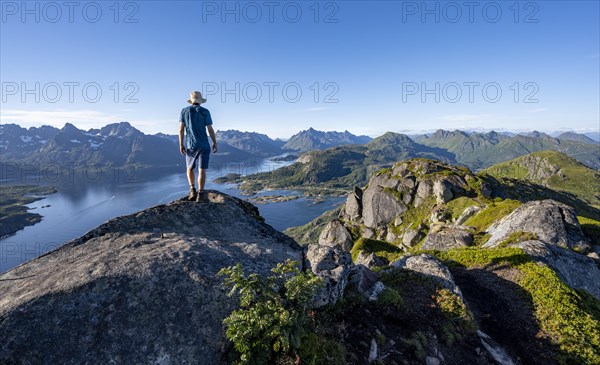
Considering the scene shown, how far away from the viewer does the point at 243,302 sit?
7.43m

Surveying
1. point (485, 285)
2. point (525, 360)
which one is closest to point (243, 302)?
point (525, 360)

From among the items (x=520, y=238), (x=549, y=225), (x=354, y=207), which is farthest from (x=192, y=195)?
(x=354, y=207)

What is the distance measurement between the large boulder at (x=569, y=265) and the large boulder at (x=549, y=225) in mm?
7587

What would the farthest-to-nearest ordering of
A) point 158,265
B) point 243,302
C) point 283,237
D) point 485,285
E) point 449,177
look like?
point 449,177 < point 485,285 < point 283,237 < point 158,265 < point 243,302

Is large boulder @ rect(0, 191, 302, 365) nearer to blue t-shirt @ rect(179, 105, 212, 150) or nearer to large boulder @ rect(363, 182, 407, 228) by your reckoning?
blue t-shirt @ rect(179, 105, 212, 150)

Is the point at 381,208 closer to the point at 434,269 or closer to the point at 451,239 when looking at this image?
the point at 451,239

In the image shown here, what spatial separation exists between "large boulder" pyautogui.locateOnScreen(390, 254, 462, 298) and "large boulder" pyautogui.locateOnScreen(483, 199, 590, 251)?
16.4 m

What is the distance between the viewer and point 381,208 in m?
133

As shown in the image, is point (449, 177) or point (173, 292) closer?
point (173, 292)

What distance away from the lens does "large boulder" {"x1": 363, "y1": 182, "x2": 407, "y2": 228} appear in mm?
130863

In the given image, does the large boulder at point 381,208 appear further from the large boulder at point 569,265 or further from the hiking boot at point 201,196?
the hiking boot at point 201,196

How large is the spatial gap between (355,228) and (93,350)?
13588 cm

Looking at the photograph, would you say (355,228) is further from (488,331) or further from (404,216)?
(488,331)

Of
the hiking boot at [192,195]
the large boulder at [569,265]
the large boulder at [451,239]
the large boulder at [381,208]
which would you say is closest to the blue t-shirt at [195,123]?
the hiking boot at [192,195]
